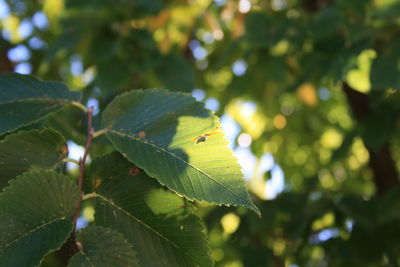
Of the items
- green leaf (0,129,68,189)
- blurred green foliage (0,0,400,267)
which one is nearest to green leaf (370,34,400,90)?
blurred green foliage (0,0,400,267)

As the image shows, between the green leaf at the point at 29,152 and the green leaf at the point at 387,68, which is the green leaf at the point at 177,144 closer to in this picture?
the green leaf at the point at 29,152

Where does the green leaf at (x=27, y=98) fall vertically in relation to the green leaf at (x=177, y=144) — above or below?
above

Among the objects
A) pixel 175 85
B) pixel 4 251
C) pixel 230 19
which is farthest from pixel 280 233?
pixel 4 251

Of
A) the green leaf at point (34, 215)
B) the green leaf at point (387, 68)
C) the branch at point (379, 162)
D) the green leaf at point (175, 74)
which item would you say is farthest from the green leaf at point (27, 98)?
the branch at point (379, 162)

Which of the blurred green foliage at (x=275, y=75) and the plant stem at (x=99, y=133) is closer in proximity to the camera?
the plant stem at (x=99, y=133)

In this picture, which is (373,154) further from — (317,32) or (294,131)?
(317,32)

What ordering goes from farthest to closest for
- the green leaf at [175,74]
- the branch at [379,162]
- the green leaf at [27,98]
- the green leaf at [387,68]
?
the branch at [379,162], the green leaf at [175,74], the green leaf at [387,68], the green leaf at [27,98]

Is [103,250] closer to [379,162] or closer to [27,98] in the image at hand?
[27,98]

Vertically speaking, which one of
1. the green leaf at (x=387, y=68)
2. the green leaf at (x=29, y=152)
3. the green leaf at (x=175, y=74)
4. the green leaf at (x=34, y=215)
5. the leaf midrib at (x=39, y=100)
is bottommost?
the green leaf at (x=34, y=215)
